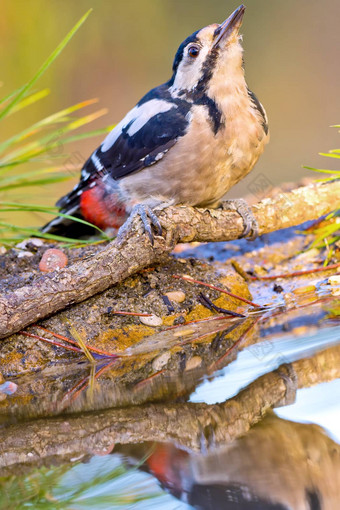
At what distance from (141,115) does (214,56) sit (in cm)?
39

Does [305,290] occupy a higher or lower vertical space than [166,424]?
higher

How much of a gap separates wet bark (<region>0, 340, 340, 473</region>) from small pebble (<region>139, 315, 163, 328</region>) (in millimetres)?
780

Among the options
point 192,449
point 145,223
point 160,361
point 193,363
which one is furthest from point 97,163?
point 192,449

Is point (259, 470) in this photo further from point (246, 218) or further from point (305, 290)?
point (246, 218)

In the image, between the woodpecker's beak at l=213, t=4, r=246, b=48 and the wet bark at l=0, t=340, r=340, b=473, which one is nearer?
the wet bark at l=0, t=340, r=340, b=473

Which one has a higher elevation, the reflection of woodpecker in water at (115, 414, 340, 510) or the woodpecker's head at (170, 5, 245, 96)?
the woodpecker's head at (170, 5, 245, 96)

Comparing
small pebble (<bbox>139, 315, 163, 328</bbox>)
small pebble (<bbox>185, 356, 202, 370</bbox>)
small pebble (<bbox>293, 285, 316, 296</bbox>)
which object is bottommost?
small pebble (<bbox>185, 356, 202, 370</bbox>)

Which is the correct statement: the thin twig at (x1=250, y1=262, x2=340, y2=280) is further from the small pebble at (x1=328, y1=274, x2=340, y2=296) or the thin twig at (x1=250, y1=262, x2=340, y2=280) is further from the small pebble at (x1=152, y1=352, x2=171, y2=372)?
the small pebble at (x1=152, y1=352, x2=171, y2=372)

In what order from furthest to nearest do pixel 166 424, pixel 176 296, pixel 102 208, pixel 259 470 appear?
pixel 102 208 < pixel 176 296 < pixel 166 424 < pixel 259 470

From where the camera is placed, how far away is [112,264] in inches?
85.1

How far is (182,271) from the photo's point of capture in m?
2.47

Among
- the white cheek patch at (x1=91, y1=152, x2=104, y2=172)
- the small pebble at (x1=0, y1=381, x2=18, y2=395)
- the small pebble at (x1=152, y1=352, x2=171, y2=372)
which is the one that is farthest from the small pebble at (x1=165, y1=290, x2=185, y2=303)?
the white cheek patch at (x1=91, y1=152, x2=104, y2=172)

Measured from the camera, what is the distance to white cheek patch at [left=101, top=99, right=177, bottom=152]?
2.55 metres

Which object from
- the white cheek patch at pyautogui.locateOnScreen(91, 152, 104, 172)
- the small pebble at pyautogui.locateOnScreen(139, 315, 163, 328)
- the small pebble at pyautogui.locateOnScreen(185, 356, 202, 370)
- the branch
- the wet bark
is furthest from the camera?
the white cheek patch at pyautogui.locateOnScreen(91, 152, 104, 172)
